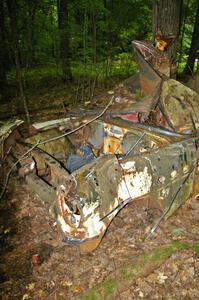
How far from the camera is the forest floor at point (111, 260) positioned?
2688 millimetres

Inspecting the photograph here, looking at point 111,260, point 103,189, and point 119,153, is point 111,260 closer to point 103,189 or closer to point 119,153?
point 103,189

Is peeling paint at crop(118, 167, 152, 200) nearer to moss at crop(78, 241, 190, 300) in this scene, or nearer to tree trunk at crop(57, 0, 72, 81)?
moss at crop(78, 241, 190, 300)

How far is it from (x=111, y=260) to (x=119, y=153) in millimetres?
1384

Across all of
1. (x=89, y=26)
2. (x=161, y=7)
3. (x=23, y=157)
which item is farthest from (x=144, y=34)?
(x=23, y=157)

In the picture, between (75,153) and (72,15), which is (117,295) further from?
(72,15)

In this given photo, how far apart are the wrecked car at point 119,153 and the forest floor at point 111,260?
1.00 feet

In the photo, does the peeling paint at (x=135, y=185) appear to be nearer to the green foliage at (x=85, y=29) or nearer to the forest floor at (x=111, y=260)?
the forest floor at (x=111, y=260)

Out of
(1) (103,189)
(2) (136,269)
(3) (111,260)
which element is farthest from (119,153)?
(2) (136,269)

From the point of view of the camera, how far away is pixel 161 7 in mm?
5363

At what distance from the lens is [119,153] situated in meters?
3.74

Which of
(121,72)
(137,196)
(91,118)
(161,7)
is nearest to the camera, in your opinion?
(137,196)

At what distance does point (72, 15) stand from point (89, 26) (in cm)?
133

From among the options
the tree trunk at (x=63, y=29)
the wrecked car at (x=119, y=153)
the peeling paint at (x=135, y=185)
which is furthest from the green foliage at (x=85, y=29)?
the peeling paint at (x=135, y=185)

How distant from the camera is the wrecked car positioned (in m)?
2.64
